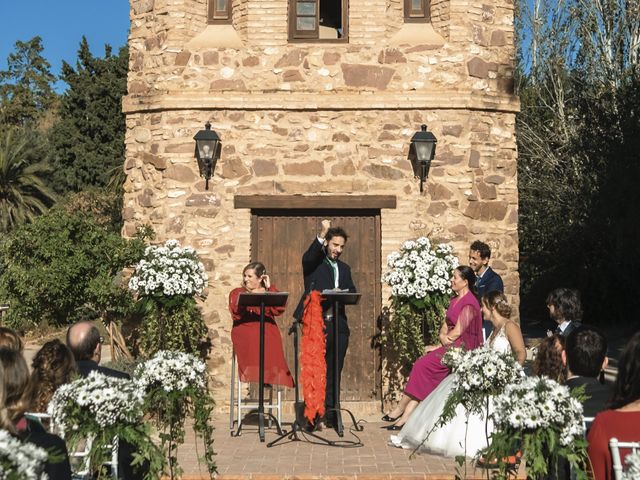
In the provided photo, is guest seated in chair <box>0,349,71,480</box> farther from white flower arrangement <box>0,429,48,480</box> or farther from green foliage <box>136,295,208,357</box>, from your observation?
green foliage <box>136,295,208,357</box>

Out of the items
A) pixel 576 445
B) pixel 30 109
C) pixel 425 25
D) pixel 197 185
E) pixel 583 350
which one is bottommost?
pixel 576 445

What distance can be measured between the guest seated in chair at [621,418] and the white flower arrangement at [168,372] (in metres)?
2.63

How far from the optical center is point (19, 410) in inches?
133

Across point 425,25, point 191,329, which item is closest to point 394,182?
point 425,25

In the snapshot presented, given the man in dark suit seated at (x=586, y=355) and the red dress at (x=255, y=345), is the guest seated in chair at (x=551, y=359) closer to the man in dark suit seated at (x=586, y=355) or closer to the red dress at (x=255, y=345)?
the man in dark suit seated at (x=586, y=355)

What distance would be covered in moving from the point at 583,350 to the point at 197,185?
237 inches

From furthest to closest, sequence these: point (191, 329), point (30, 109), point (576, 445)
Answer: point (30, 109) → point (191, 329) → point (576, 445)

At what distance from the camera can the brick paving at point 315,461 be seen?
6582 millimetres

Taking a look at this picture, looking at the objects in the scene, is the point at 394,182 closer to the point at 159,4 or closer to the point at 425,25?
the point at 425,25

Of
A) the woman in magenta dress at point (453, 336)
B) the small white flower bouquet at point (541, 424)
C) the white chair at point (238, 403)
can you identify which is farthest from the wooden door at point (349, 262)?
the small white flower bouquet at point (541, 424)

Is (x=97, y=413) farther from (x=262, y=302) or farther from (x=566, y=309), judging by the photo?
(x=566, y=309)

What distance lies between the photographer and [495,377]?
17.4ft

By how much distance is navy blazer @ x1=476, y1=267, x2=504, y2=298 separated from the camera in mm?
8734

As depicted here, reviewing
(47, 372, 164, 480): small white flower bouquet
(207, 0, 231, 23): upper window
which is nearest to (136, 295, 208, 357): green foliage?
(207, 0, 231, 23): upper window
